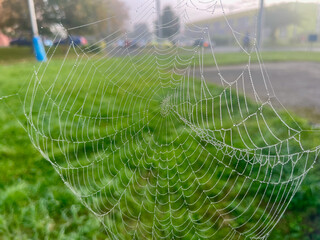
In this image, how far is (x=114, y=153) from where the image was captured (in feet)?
4.66

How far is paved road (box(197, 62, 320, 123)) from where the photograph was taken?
3.11 feet

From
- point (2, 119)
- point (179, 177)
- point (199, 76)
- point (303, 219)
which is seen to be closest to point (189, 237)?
point (179, 177)

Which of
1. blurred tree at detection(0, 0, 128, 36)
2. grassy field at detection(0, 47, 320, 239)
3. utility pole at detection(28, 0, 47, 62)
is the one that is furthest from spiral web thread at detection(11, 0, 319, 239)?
utility pole at detection(28, 0, 47, 62)

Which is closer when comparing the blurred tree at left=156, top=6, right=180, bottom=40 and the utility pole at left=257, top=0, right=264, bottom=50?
the utility pole at left=257, top=0, right=264, bottom=50

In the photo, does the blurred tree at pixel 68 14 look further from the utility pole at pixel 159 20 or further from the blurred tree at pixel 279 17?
the blurred tree at pixel 279 17

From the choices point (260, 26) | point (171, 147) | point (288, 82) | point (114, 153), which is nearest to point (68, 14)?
point (260, 26)

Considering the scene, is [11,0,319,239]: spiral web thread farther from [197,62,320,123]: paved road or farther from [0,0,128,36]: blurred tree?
[0,0,128,36]: blurred tree

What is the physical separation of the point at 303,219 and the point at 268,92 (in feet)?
1.75

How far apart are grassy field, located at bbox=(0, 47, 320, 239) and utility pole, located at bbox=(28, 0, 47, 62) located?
0.28 meters

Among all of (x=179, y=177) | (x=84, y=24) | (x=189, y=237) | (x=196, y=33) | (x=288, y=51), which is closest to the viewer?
(x=84, y=24)

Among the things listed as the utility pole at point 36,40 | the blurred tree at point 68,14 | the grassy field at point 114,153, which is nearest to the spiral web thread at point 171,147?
the grassy field at point 114,153

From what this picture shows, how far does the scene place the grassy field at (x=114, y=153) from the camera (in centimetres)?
112

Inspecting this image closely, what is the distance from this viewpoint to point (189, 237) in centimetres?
116

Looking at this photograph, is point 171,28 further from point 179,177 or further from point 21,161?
point 21,161
